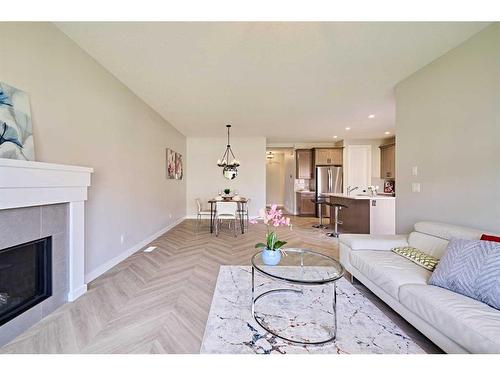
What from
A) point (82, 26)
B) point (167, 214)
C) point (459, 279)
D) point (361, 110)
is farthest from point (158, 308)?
point (361, 110)

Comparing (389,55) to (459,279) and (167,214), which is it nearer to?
(459,279)

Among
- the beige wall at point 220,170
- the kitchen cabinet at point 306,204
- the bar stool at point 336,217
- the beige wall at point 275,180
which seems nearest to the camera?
the bar stool at point 336,217

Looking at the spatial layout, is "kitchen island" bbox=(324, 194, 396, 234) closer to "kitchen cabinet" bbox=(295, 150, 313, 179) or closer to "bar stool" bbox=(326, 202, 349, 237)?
"bar stool" bbox=(326, 202, 349, 237)

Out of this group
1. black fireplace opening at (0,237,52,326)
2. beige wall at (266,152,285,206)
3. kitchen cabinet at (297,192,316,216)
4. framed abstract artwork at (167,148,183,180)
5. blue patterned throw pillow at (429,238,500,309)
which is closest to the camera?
blue patterned throw pillow at (429,238,500,309)

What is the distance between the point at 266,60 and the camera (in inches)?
97.9

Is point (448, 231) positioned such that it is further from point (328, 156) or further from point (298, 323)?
point (328, 156)

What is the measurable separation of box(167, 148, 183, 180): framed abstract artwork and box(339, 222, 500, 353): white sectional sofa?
4.15 m

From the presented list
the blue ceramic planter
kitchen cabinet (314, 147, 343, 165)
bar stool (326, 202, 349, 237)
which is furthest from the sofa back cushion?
kitchen cabinet (314, 147, 343, 165)

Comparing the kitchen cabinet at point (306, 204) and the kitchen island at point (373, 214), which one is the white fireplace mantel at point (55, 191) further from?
the kitchen cabinet at point (306, 204)

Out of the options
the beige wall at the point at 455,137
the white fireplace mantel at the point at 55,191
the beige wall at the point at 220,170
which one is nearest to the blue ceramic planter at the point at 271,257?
the white fireplace mantel at the point at 55,191

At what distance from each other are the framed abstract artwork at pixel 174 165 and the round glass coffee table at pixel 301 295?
382 cm

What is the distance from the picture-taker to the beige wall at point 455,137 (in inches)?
76.5

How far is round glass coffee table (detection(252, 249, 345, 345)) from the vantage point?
157 cm

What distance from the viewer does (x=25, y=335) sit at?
1.55 m
